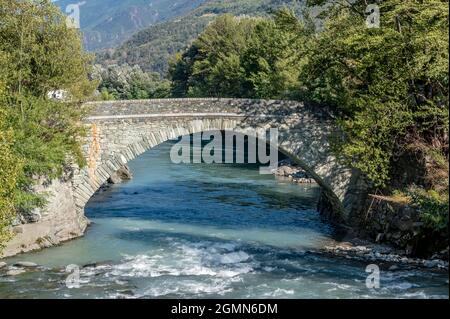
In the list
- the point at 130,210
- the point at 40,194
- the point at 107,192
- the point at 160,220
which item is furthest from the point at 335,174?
the point at 107,192

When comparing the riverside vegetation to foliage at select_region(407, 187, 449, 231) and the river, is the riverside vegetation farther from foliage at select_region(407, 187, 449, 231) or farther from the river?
the river

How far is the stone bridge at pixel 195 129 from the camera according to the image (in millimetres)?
24172

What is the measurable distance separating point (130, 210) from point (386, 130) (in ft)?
41.9

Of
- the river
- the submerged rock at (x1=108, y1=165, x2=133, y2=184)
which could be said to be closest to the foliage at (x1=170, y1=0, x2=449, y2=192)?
the river

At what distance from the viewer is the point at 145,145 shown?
24.4 m

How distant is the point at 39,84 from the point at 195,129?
249 inches

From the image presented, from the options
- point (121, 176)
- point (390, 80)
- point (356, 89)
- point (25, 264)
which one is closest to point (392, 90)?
point (390, 80)

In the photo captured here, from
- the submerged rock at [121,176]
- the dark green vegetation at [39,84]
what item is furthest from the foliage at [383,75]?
the submerged rock at [121,176]

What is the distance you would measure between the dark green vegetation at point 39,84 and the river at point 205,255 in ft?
10.6

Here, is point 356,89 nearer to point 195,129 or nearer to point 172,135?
point 195,129

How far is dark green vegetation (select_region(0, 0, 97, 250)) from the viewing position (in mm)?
21594

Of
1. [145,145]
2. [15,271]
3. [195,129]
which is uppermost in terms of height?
[195,129]

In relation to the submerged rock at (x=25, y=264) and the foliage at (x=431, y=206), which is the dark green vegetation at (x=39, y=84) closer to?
the submerged rock at (x=25, y=264)

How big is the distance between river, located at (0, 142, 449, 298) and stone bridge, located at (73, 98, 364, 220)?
2.25 m
